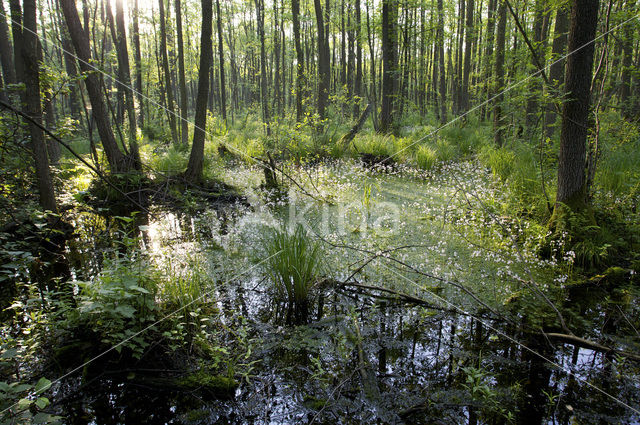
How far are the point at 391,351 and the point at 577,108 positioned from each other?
3.63 metres

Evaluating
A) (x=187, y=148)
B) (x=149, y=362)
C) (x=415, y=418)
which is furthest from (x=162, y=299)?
(x=187, y=148)

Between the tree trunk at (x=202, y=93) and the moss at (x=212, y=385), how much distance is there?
5396 millimetres

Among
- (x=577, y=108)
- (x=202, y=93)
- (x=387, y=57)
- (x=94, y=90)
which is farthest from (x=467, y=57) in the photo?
(x=94, y=90)

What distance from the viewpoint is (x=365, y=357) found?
2572 mm

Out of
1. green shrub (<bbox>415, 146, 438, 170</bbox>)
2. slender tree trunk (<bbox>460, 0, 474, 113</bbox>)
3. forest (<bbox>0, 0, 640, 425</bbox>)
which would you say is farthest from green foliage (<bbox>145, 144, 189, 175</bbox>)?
slender tree trunk (<bbox>460, 0, 474, 113</bbox>)

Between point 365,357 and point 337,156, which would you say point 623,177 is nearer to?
point 365,357

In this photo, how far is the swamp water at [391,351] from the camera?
2.12 m

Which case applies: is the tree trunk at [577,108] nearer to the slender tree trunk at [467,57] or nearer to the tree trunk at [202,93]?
the tree trunk at [202,93]

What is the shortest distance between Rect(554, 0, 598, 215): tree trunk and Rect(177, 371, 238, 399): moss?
13.8 ft

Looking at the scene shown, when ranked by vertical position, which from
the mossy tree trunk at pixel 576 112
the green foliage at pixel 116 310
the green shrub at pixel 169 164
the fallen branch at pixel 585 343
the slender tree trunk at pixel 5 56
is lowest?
the fallen branch at pixel 585 343

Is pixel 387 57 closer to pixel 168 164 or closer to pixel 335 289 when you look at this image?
pixel 168 164

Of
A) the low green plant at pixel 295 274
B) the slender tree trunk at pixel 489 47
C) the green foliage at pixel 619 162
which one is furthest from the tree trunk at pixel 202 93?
Answer: the slender tree trunk at pixel 489 47

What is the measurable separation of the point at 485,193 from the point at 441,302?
10.5 feet

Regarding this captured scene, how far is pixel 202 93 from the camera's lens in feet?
23.8
